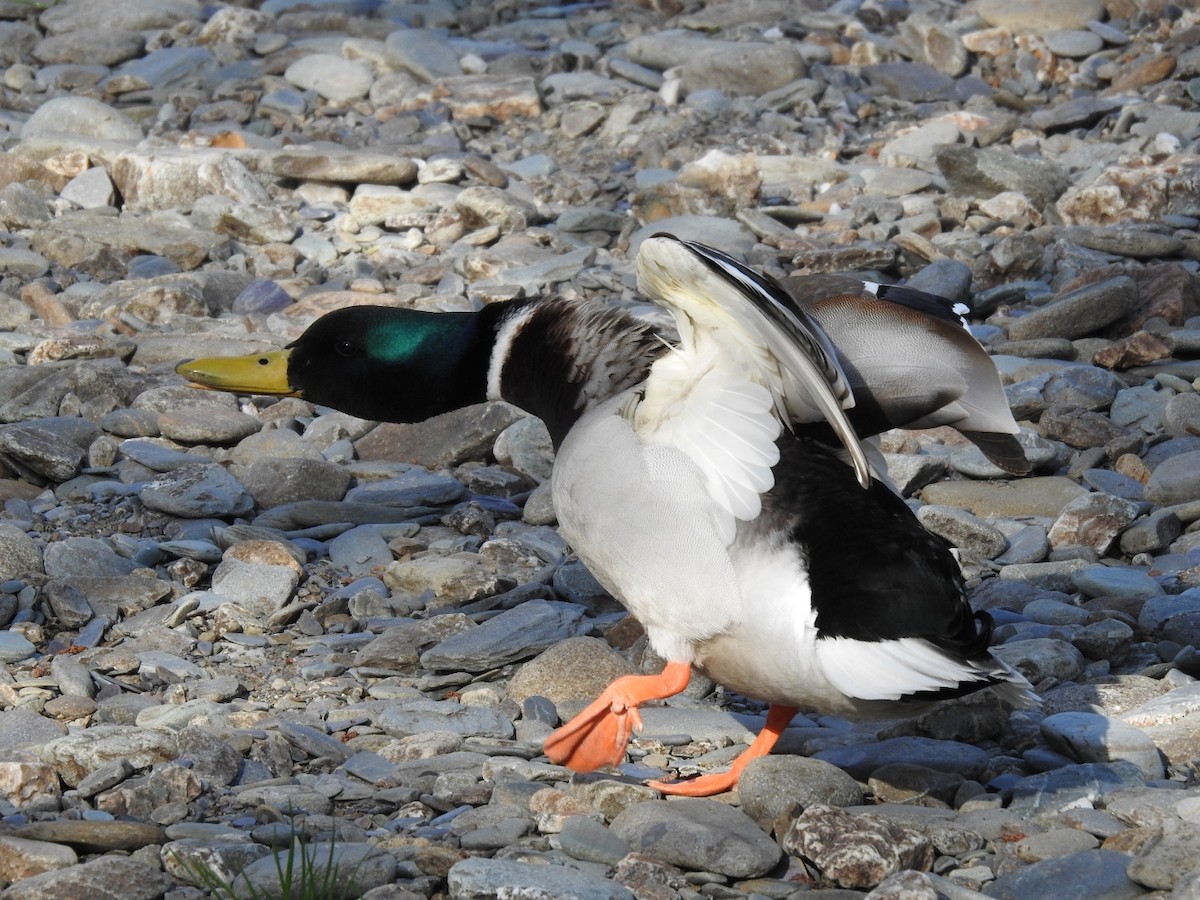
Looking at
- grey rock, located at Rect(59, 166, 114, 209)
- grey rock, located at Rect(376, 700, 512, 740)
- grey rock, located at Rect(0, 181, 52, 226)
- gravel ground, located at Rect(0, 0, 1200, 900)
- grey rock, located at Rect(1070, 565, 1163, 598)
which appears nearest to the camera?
gravel ground, located at Rect(0, 0, 1200, 900)

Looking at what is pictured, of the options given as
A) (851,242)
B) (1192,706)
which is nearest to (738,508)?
(1192,706)

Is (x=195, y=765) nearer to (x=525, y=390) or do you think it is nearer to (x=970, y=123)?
(x=525, y=390)

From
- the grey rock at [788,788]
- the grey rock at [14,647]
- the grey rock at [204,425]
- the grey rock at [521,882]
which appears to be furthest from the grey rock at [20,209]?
the grey rock at [521,882]

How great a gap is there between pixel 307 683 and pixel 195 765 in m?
0.65

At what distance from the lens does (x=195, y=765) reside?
288cm

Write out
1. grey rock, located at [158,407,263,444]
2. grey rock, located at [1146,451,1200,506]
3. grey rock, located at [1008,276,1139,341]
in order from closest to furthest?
grey rock, located at [1146,451,1200,506]
grey rock, located at [158,407,263,444]
grey rock, located at [1008,276,1139,341]

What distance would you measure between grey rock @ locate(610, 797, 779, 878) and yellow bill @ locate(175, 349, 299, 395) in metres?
1.39

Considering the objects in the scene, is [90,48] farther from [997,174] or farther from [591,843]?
[591,843]

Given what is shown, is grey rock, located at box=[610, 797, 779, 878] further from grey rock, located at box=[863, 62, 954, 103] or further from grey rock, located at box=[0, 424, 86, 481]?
grey rock, located at box=[863, 62, 954, 103]

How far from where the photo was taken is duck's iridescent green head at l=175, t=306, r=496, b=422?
→ 11.6ft

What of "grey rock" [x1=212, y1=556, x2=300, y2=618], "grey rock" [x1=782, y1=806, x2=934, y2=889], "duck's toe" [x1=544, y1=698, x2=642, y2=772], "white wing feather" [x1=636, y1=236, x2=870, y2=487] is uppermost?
"white wing feather" [x1=636, y1=236, x2=870, y2=487]

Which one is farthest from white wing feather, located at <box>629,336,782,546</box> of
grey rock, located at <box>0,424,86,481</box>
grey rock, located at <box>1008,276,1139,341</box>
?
grey rock, located at <box>1008,276,1139,341</box>

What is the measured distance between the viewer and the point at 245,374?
3.55 meters

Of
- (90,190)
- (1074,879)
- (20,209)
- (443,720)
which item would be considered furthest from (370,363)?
(90,190)
